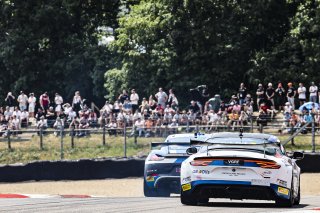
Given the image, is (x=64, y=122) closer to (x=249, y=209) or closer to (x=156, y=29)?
(x=156, y=29)

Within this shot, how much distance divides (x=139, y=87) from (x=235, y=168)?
31904mm

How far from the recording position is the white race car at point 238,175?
14352 millimetres

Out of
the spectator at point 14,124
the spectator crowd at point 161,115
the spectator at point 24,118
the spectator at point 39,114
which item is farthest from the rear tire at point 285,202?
the spectator at point 39,114

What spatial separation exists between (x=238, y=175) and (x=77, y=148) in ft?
Answer: 59.8

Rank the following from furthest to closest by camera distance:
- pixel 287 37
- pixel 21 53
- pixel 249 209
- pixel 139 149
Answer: pixel 21 53, pixel 287 37, pixel 139 149, pixel 249 209

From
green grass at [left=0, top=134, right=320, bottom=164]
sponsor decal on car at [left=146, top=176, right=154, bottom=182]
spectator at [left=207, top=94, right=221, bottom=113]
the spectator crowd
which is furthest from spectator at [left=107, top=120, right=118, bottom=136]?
sponsor decal on car at [left=146, top=176, right=154, bottom=182]

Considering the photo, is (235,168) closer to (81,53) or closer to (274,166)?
(274,166)

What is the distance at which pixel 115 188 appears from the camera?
2533 cm

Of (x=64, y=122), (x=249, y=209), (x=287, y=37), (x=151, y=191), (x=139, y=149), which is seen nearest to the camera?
(x=249, y=209)

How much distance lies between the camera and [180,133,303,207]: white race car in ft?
47.1

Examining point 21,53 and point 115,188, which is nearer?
point 115,188

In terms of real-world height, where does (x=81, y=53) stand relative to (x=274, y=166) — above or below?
above

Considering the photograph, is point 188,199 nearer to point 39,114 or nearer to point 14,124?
point 14,124

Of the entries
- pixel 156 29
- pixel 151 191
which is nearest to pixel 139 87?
pixel 156 29
